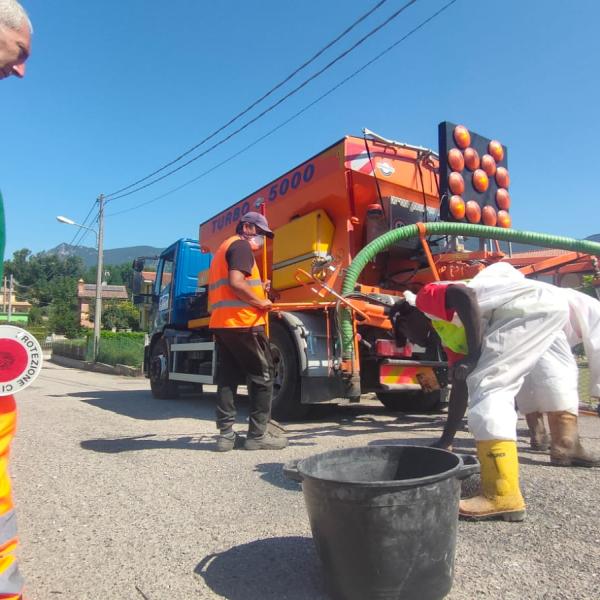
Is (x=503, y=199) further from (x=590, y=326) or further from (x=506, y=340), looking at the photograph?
(x=506, y=340)

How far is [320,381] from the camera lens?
5.59m

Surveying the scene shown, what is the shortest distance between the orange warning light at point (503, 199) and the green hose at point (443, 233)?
0.92 meters

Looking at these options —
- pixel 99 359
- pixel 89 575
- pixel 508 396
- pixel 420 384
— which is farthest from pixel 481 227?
pixel 99 359

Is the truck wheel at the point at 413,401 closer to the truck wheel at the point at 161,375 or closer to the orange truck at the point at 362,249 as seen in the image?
the orange truck at the point at 362,249

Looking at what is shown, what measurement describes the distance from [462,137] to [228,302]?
3.27 meters

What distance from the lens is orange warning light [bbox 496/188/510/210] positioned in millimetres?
6254

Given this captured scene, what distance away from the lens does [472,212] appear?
5.81 metres

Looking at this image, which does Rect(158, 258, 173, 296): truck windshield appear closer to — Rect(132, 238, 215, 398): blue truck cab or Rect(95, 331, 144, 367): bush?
Rect(132, 238, 215, 398): blue truck cab

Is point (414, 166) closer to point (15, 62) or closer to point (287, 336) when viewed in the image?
point (287, 336)

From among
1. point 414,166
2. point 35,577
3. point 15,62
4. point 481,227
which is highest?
point 414,166

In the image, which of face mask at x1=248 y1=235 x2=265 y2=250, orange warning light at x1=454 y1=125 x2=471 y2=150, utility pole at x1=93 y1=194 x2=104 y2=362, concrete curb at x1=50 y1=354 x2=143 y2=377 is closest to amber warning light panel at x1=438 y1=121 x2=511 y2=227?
orange warning light at x1=454 y1=125 x2=471 y2=150

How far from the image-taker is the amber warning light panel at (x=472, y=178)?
566cm

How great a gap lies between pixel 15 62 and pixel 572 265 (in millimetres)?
5821

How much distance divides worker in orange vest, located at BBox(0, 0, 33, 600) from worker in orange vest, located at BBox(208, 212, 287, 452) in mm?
2757
